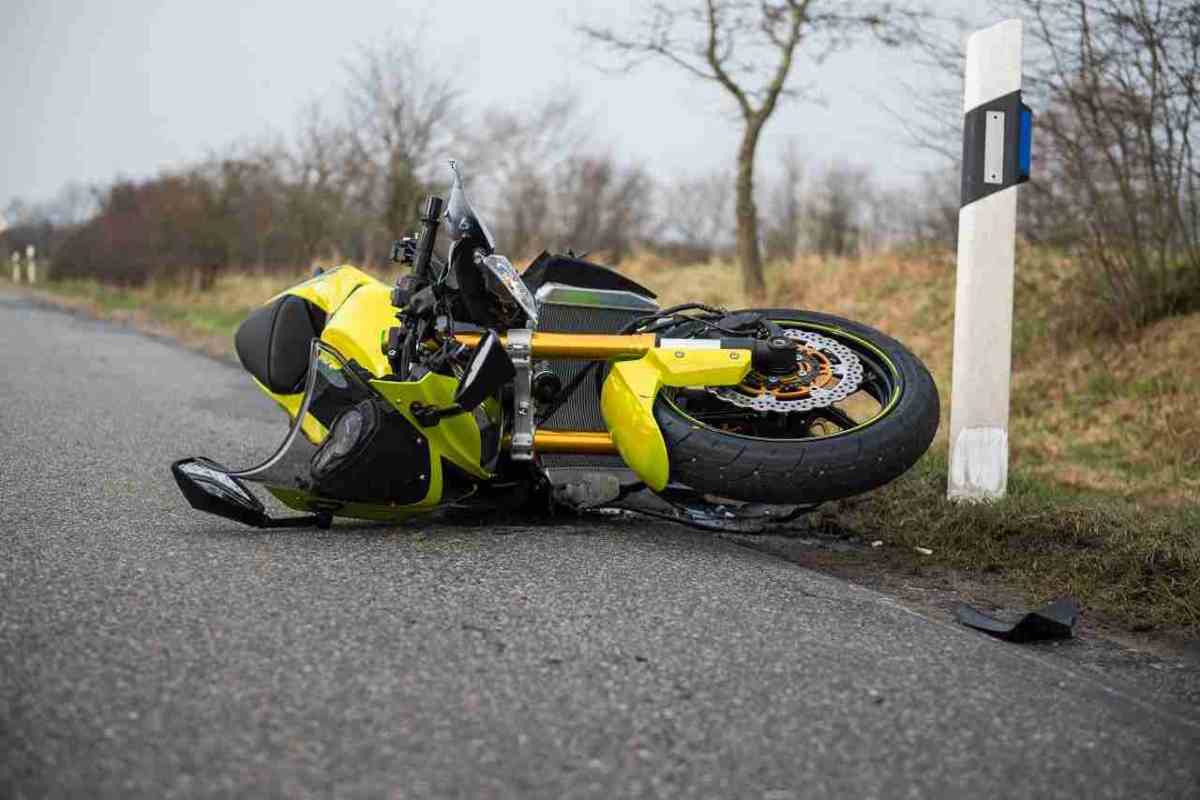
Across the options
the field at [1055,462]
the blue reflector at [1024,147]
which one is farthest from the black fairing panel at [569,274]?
the blue reflector at [1024,147]

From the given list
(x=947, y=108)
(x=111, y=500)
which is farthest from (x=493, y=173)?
(x=111, y=500)

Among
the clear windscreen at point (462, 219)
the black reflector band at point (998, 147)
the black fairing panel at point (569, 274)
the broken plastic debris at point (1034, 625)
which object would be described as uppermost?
the black reflector band at point (998, 147)

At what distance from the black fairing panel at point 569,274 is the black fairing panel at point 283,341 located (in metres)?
0.85

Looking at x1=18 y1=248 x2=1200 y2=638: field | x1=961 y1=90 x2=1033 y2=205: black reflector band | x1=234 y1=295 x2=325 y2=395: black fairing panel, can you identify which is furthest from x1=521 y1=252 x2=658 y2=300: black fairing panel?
x1=961 y1=90 x2=1033 y2=205: black reflector band

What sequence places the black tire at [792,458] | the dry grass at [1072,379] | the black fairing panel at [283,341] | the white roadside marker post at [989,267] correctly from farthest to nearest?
the dry grass at [1072,379] → the white roadside marker post at [989,267] → the black fairing panel at [283,341] → the black tire at [792,458]

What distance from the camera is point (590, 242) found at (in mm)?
35406

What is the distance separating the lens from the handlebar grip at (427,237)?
14.3 ft

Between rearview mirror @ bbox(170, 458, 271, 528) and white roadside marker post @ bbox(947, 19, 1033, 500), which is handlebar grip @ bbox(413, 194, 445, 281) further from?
white roadside marker post @ bbox(947, 19, 1033, 500)

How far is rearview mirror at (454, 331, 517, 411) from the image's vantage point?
396 cm

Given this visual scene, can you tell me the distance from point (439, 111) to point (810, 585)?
2009 centimetres

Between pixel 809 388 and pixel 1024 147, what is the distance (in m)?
1.50

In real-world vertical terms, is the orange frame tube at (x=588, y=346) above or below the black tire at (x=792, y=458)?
above

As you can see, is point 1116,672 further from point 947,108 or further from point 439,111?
point 439,111

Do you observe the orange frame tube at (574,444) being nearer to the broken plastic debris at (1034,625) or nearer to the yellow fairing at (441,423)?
the yellow fairing at (441,423)
